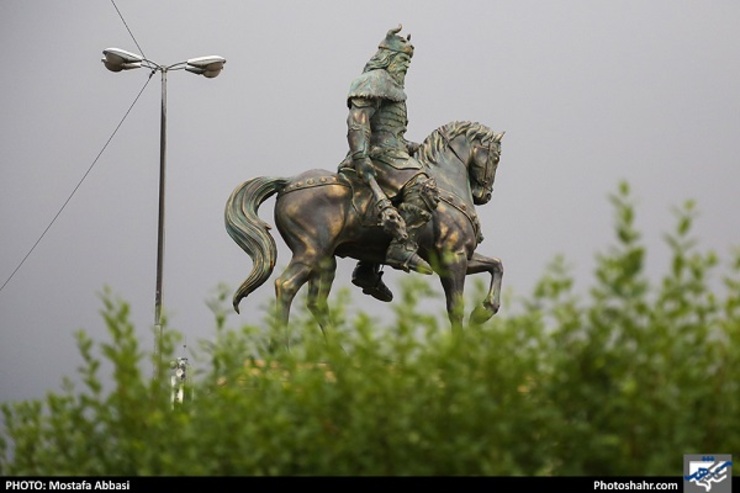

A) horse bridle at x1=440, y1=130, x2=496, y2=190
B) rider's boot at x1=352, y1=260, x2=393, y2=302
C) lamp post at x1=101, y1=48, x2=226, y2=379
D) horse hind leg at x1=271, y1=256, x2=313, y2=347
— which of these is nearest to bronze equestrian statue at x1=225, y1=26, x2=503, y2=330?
horse hind leg at x1=271, y1=256, x2=313, y2=347

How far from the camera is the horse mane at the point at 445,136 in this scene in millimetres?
19547

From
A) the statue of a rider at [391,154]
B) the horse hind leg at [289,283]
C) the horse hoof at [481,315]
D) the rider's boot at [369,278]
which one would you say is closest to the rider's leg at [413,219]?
the statue of a rider at [391,154]

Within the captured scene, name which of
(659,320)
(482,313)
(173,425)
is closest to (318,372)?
(173,425)

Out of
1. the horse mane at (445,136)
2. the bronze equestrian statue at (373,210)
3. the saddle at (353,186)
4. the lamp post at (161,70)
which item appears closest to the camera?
the bronze equestrian statue at (373,210)

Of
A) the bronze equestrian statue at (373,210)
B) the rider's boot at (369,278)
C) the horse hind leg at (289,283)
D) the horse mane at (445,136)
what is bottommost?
the horse hind leg at (289,283)

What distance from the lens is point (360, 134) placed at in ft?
61.3

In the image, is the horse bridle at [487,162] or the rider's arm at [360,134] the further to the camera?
the horse bridle at [487,162]

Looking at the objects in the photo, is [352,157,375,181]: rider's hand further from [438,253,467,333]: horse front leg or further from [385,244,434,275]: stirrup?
[438,253,467,333]: horse front leg

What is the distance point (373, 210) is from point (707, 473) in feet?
27.2

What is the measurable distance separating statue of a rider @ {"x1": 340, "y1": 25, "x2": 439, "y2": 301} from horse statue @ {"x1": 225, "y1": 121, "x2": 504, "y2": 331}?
22 centimetres

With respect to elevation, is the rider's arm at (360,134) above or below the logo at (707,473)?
above

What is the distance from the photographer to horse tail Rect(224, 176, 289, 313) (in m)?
18.9

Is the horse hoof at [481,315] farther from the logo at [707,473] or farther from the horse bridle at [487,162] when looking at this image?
the logo at [707,473]

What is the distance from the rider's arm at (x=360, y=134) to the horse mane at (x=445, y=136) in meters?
0.93
